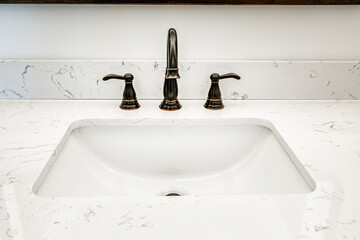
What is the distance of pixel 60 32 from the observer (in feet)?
2.85

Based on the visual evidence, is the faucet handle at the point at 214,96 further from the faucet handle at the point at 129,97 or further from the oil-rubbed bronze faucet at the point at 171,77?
the faucet handle at the point at 129,97

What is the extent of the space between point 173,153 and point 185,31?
38cm

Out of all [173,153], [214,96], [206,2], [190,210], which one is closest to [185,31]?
[206,2]

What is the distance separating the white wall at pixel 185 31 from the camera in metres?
0.85

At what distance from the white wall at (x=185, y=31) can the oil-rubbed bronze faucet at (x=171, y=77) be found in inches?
5.0

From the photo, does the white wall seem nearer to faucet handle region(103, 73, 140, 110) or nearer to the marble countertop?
→ faucet handle region(103, 73, 140, 110)

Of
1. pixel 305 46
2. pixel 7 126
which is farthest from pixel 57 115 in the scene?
pixel 305 46

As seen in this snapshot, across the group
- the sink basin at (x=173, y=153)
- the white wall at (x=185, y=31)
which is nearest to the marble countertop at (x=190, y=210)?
the sink basin at (x=173, y=153)

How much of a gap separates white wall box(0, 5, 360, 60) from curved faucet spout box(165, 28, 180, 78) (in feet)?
0.44

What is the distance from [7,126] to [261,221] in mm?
681

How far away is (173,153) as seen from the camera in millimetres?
833

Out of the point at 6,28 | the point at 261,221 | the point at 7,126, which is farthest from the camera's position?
the point at 6,28

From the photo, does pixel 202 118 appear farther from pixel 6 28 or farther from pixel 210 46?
pixel 6 28

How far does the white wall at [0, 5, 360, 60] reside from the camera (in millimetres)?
852
